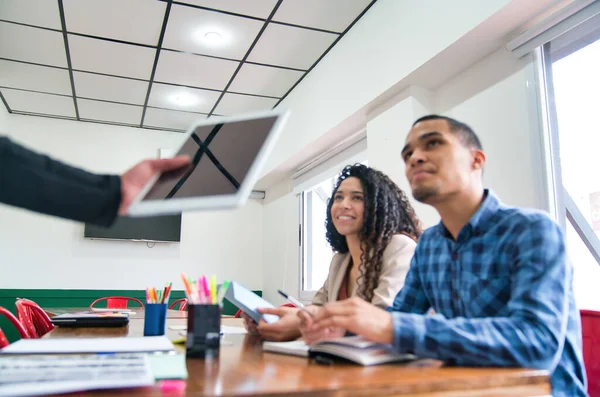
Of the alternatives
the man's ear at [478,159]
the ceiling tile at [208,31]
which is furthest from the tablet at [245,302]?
the ceiling tile at [208,31]

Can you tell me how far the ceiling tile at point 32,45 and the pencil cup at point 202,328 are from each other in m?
3.43

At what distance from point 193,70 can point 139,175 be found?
360cm

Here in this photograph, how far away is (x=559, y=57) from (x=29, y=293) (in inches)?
202

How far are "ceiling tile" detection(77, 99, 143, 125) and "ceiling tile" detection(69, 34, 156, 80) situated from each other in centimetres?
81

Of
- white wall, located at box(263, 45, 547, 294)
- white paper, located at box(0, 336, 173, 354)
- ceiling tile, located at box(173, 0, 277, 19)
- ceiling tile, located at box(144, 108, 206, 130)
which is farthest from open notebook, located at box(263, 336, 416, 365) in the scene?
ceiling tile, located at box(144, 108, 206, 130)

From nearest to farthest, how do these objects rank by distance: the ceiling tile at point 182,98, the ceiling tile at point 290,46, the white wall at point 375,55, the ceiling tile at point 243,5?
the white wall at point 375,55 → the ceiling tile at point 243,5 → the ceiling tile at point 290,46 → the ceiling tile at point 182,98

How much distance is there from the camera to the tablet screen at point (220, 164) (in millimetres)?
845

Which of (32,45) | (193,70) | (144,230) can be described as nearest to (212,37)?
(193,70)

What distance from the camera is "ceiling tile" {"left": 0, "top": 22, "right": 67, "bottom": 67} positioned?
3.63 meters

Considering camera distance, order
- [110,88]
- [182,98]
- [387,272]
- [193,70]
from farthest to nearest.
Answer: [182,98] < [110,88] < [193,70] < [387,272]

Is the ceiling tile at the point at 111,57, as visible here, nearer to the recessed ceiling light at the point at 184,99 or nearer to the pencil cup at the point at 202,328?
the recessed ceiling light at the point at 184,99

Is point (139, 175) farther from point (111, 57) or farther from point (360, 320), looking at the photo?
point (111, 57)

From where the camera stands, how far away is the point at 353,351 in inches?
35.4

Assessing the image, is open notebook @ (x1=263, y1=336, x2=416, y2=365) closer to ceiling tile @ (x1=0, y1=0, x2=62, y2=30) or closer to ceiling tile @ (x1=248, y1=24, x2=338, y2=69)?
ceiling tile @ (x1=248, y1=24, x2=338, y2=69)
